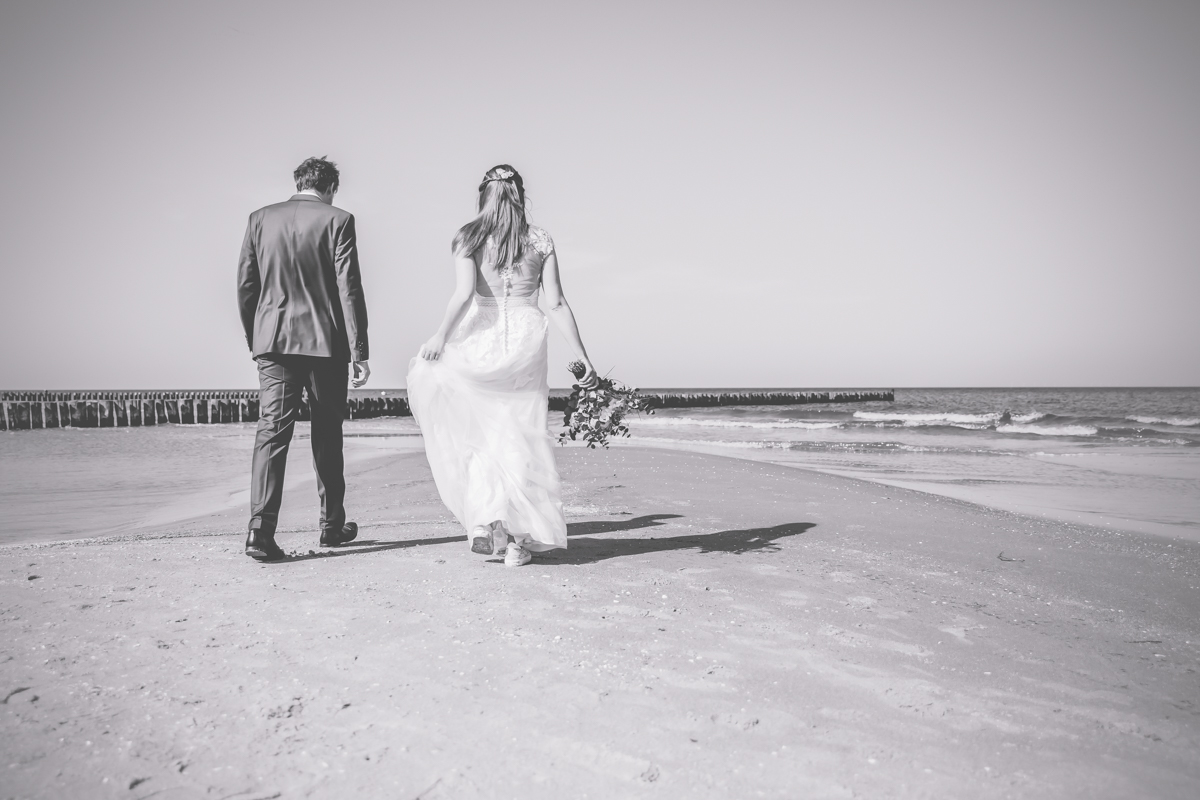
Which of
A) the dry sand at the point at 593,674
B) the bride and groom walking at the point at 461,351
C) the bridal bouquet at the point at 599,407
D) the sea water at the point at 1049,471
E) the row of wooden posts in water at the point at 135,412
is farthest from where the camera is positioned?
the row of wooden posts in water at the point at 135,412

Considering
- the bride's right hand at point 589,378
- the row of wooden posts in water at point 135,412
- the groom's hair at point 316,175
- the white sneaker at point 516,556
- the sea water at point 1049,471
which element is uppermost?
the groom's hair at point 316,175

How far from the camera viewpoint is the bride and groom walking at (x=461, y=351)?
408 cm

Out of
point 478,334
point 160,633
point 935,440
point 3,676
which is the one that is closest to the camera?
point 3,676

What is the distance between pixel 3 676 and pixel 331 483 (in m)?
2.28

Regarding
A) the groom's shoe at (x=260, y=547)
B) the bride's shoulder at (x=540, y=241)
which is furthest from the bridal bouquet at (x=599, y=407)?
the groom's shoe at (x=260, y=547)

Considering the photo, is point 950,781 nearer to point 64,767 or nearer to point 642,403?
point 64,767

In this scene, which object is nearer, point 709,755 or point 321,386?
point 709,755

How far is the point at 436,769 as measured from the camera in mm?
1903

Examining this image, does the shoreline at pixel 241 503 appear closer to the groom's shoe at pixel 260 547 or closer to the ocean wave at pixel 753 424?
the groom's shoe at pixel 260 547

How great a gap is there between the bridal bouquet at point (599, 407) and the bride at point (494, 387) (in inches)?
10.0

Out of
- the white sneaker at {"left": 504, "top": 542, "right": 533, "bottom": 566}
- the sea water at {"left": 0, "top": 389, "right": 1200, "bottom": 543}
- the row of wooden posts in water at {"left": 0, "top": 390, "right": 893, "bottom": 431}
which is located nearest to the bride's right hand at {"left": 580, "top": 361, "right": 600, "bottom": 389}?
the white sneaker at {"left": 504, "top": 542, "right": 533, "bottom": 566}

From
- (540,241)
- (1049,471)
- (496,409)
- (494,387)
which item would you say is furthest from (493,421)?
(1049,471)

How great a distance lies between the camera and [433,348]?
13.4 feet

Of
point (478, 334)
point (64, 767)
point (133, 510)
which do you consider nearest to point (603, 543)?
point (478, 334)
